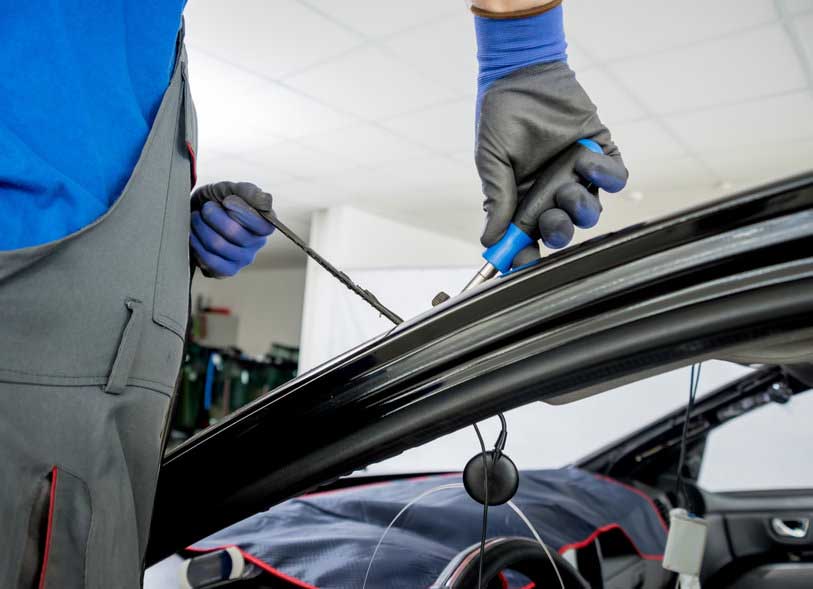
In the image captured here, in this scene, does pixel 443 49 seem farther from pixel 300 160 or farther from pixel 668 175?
pixel 668 175

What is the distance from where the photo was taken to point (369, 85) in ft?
11.0

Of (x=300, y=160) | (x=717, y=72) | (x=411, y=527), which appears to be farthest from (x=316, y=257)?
(x=300, y=160)

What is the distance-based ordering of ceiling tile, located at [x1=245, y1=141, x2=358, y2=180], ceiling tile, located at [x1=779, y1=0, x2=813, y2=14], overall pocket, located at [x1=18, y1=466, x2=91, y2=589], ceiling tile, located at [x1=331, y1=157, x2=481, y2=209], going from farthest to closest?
ceiling tile, located at [x1=331, y1=157, x2=481, y2=209] → ceiling tile, located at [x1=245, y1=141, x2=358, y2=180] → ceiling tile, located at [x1=779, y1=0, x2=813, y2=14] → overall pocket, located at [x1=18, y1=466, x2=91, y2=589]

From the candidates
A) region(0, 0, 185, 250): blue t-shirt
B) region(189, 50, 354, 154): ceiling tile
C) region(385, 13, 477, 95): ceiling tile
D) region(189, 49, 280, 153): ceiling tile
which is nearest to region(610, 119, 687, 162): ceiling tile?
region(385, 13, 477, 95): ceiling tile

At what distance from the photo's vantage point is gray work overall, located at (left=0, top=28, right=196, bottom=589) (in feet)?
1.56

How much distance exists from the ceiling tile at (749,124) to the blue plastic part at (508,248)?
3.36 m

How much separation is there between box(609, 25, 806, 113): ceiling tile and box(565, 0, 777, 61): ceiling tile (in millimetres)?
106

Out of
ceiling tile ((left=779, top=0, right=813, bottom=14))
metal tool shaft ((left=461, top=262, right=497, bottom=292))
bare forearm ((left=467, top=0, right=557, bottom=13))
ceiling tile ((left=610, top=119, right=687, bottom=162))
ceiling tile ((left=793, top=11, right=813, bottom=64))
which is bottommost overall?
metal tool shaft ((left=461, top=262, right=497, bottom=292))

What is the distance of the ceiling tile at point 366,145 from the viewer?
160 inches

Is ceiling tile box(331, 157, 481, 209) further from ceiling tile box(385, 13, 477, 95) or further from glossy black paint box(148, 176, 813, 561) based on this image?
glossy black paint box(148, 176, 813, 561)

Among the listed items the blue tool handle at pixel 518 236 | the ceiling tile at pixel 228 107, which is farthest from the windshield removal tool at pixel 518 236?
the ceiling tile at pixel 228 107

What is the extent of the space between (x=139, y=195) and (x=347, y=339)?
4587 mm

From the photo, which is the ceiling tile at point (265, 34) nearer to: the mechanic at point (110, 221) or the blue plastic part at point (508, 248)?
the mechanic at point (110, 221)

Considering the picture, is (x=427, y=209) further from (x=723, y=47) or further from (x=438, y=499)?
(x=438, y=499)
